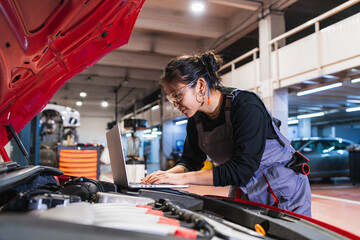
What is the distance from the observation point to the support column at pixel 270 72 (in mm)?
6488

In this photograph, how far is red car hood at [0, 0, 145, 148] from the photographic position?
1.00 meters

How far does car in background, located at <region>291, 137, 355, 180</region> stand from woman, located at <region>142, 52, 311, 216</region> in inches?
252

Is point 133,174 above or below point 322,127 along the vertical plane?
below

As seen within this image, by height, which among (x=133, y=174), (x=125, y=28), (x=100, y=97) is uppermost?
(x=100, y=97)

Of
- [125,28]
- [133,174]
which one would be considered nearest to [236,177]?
[125,28]

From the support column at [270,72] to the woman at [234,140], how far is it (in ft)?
17.6

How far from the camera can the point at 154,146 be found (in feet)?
63.2

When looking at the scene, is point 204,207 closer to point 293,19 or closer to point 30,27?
point 30,27

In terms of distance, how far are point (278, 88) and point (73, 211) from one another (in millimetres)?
6457

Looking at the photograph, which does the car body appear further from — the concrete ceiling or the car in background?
the car in background

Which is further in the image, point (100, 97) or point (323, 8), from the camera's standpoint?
point (100, 97)

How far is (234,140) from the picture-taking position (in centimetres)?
116

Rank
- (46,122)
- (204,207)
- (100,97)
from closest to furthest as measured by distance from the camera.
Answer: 1. (204,207)
2. (46,122)
3. (100,97)

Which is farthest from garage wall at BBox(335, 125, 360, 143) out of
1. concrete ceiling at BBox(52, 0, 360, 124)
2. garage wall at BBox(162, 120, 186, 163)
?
garage wall at BBox(162, 120, 186, 163)
